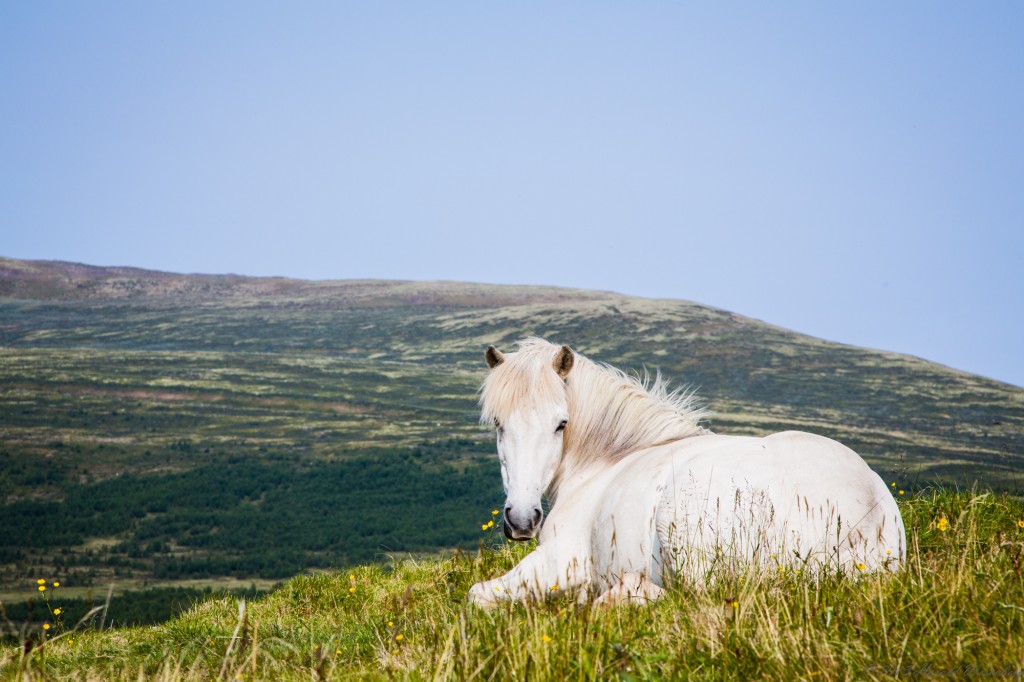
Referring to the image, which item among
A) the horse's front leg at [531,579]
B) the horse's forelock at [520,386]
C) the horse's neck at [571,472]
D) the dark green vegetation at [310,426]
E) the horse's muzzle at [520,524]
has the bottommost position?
the dark green vegetation at [310,426]

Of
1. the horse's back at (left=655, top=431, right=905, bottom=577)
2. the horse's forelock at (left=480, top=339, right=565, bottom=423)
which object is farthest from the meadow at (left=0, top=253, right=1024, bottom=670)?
the horse's back at (left=655, top=431, right=905, bottom=577)

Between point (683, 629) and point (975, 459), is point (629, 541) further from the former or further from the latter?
point (975, 459)

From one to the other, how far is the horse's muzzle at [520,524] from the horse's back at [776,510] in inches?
41.5

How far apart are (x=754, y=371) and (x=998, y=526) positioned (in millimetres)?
174696

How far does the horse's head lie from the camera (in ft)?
19.6

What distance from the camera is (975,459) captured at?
114 m

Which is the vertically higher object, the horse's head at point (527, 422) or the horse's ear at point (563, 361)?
the horse's ear at point (563, 361)

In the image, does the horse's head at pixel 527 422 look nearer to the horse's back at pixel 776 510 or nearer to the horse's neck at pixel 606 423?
the horse's neck at pixel 606 423

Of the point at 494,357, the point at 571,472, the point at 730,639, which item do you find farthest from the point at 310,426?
the point at 730,639

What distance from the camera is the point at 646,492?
211 inches

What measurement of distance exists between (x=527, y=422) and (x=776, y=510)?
6.25 feet

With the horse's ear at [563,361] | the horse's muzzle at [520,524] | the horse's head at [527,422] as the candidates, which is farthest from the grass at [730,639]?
the horse's ear at [563,361]

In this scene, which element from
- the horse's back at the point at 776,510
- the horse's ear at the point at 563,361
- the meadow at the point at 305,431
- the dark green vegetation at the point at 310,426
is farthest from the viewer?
the dark green vegetation at the point at 310,426

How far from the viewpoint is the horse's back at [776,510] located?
478cm
